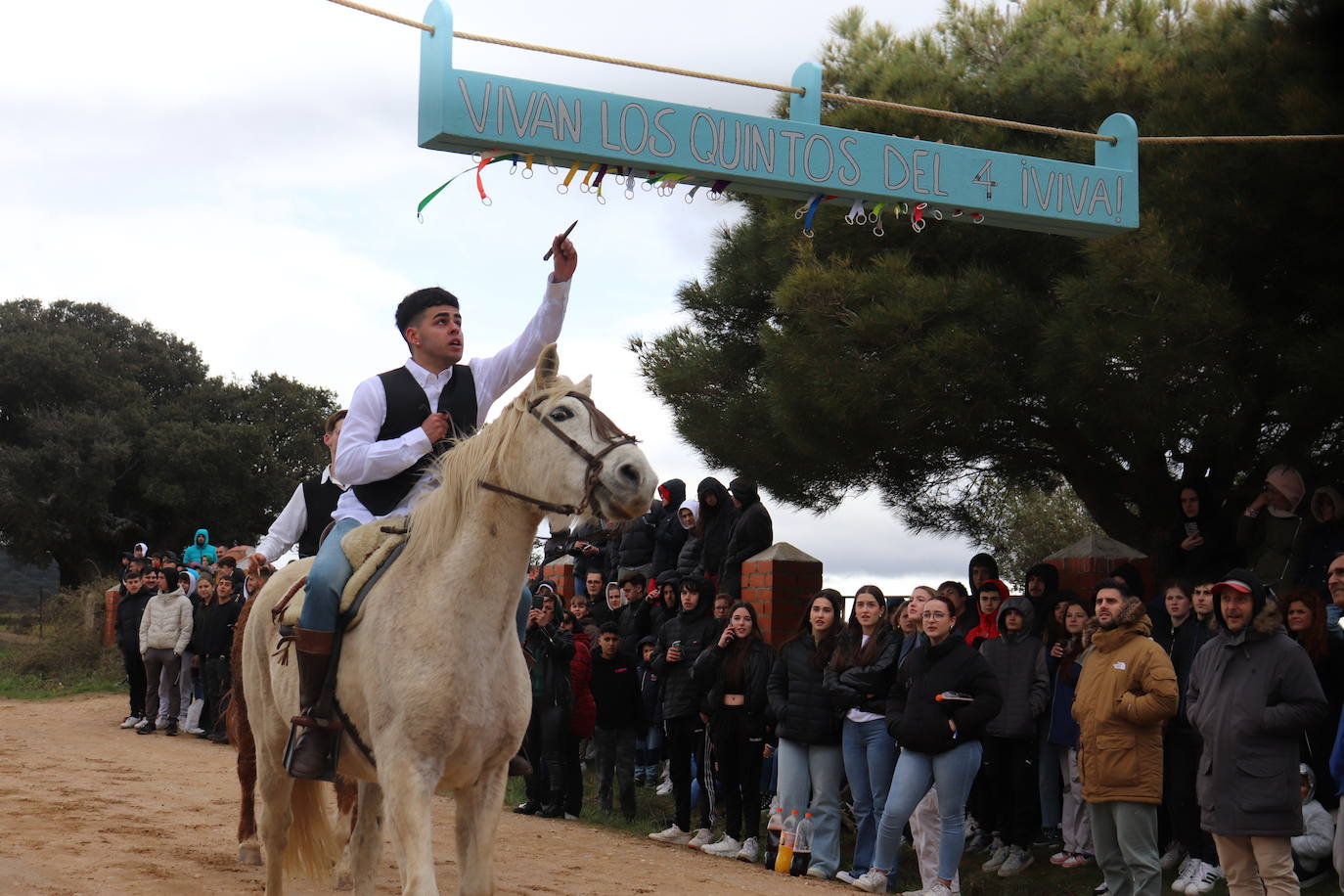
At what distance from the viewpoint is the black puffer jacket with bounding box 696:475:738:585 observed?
13.4 m

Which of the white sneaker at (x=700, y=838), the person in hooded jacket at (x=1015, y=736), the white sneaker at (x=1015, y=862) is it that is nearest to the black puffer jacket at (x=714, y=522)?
the white sneaker at (x=700, y=838)

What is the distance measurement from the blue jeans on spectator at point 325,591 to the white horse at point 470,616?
129mm

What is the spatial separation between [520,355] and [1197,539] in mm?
Result: 6787

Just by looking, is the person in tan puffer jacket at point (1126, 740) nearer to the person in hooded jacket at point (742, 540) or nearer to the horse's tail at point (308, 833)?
the horse's tail at point (308, 833)

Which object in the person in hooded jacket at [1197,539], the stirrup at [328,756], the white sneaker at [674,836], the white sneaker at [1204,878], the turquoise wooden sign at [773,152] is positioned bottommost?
the white sneaker at [674,836]

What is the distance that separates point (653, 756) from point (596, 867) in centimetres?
391

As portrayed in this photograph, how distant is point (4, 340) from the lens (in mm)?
43062

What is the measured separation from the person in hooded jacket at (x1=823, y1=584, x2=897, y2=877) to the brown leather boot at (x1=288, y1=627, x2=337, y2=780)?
4727mm

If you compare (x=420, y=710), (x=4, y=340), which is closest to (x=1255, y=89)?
(x=420, y=710)

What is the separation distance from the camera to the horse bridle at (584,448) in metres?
4.90

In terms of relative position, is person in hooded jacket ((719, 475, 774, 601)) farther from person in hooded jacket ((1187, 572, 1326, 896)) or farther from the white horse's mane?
the white horse's mane

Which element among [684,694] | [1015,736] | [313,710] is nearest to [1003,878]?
[1015,736]

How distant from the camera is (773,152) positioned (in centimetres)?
788

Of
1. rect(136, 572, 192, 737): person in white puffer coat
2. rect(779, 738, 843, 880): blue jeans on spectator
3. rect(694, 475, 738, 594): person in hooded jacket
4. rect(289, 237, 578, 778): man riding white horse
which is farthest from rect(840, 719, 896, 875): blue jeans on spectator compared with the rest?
rect(136, 572, 192, 737): person in white puffer coat
